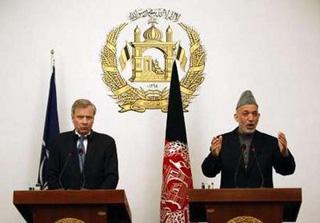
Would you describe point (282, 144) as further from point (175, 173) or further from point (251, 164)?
point (175, 173)

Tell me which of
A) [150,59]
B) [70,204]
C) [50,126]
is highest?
[150,59]

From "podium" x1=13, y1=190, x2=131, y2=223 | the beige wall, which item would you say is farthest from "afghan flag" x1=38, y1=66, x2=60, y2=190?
"podium" x1=13, y1=190, x2=131, y2=223

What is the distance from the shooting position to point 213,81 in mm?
6598

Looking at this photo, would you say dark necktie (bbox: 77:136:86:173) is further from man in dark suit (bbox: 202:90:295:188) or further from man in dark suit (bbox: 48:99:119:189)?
man in dark suit (bbox: 202:90:295:188)

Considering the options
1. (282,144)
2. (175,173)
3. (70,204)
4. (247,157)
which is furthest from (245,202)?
(175,173)

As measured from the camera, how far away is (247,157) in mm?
4625

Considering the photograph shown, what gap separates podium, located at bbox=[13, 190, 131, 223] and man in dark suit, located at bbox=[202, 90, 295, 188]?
85cm

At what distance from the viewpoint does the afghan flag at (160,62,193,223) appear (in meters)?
5.71

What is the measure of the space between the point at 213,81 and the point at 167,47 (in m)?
0.60

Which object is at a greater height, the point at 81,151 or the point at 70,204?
the point at 81,151

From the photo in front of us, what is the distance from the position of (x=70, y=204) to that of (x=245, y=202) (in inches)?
42.7

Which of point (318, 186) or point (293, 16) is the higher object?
point (293, 16)

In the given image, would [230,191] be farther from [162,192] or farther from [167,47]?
[167,47]

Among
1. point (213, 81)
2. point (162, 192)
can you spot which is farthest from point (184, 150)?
point (213, 81)
